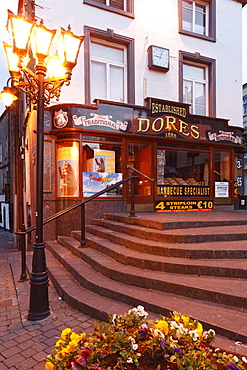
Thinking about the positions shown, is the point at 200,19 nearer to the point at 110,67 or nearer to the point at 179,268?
the point at 110,67

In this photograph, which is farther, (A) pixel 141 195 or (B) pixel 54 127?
(A) pixel 141 195

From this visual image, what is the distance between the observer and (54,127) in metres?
7.64

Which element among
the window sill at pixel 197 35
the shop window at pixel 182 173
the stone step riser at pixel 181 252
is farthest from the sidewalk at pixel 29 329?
the window sill at pixel 197 35

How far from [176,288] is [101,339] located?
1862mm

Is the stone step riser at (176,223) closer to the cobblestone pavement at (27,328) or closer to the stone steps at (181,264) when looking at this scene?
the stone steps at (181,264)

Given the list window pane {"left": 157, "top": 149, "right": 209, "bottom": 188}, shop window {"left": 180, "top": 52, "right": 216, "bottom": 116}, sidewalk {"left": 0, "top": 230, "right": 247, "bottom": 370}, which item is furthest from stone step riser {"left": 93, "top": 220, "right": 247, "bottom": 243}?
shop window {"left": 180, "top": 52, "right": 216, "bottom": 116}

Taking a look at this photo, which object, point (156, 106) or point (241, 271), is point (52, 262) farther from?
point (156, 106)

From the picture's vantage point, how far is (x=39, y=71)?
3994 millimetres

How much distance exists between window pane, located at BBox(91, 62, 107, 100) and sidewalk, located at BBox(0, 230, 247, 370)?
6449mm

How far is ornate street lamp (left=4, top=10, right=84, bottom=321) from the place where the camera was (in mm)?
3674

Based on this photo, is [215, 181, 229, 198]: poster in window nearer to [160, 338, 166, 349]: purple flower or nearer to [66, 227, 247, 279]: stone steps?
[66, 227, 247, 279]: stone steps

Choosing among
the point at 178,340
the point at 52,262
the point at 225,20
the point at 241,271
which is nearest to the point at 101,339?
the point at 178,340

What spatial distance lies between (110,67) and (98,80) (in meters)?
0.72

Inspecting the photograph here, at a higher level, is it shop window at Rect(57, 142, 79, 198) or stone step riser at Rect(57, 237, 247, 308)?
shop window at Rect(57, 142, 79, 198)
